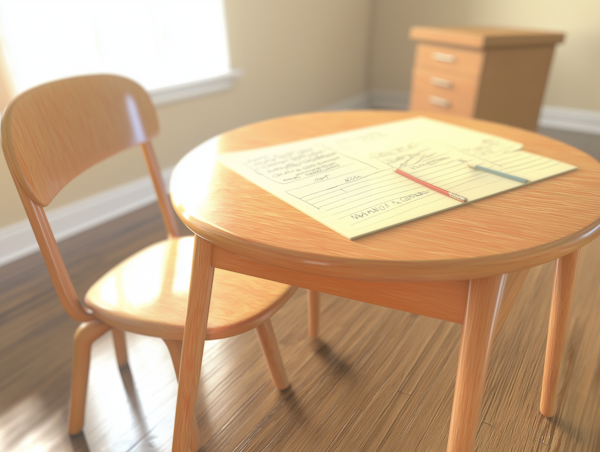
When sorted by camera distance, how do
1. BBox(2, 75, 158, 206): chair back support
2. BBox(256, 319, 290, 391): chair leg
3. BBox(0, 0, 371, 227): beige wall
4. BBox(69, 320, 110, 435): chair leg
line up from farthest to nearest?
BBox(0, 0, 371, 227): beige wall < BBox(256, 319, 290, 391): chair leg < BBox(69, 320, 110, 435): chair leg < BBox(2, 75, 158, 206): chair back support

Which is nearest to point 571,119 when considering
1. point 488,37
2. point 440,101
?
point 440,101

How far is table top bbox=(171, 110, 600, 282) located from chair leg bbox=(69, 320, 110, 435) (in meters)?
0.37

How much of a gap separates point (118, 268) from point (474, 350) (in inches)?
30.0

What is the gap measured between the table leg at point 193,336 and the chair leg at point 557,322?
0.65 metres

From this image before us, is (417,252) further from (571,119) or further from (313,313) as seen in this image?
(571,119)

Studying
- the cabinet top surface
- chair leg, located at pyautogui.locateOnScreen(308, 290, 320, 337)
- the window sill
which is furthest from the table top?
the cabinet top surface

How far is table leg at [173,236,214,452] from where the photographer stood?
2.14 feet

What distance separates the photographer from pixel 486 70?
224 cm

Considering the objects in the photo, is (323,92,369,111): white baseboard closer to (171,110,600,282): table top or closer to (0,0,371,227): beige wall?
(0,0,371,227): beige wall

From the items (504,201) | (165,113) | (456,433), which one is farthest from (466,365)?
(165,113)

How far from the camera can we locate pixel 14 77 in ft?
5.45

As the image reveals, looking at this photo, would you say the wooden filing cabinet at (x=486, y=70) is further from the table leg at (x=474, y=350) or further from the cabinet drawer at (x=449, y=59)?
the table leg at (x=474, y=350)

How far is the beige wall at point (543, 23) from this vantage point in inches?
116


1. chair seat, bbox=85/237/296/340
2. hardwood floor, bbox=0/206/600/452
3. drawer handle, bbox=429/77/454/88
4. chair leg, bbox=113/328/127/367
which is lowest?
hardwood floor, bbox=0/206/600/452
